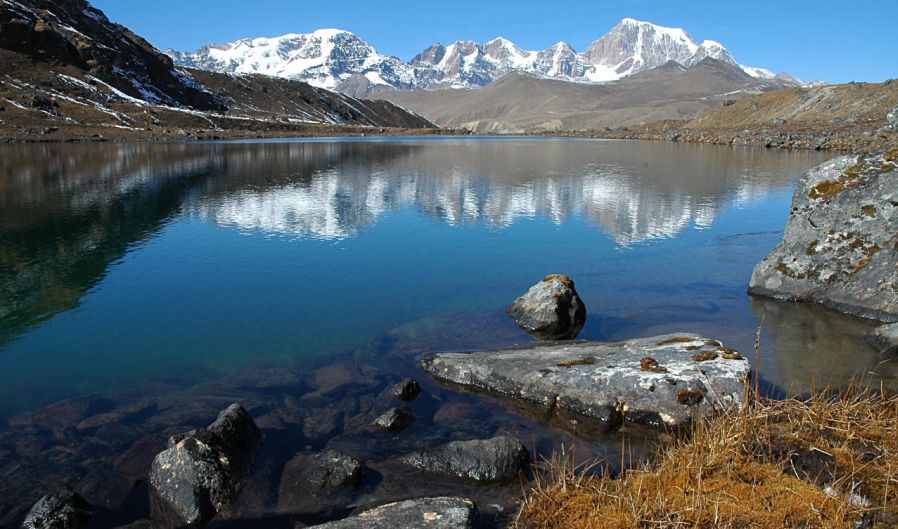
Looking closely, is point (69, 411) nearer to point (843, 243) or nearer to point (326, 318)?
point (326, 318)

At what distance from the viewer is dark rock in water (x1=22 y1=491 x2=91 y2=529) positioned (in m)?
8.09

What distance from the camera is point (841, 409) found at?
7645 mm

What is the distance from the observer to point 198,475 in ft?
28.4

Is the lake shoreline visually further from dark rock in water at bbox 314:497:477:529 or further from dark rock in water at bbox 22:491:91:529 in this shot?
dark rock in water at bbox 22:491:91:529

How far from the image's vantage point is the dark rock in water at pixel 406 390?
39.5ft

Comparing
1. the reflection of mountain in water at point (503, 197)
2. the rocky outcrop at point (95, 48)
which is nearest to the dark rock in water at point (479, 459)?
the reflection of mountain in water at point (503, 197)

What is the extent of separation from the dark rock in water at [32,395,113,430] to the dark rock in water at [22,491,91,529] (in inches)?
117

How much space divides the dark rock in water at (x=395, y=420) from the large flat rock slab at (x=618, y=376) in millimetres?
1842

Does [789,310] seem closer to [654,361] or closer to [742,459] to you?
[654,361]

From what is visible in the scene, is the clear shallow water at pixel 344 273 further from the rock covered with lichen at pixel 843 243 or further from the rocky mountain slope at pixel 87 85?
the rocky mountain slope at pixel 87 85

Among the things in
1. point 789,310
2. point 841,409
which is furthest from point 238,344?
point 789,310

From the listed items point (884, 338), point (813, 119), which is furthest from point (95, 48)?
point (884, 338)

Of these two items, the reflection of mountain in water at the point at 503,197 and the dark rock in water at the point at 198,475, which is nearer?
the dark rock in water at the point at 198,475

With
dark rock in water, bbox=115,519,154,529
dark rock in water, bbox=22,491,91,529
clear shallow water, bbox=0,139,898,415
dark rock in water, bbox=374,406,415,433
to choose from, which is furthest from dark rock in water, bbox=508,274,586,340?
dark rock in water, bbox=22,491,91,529
